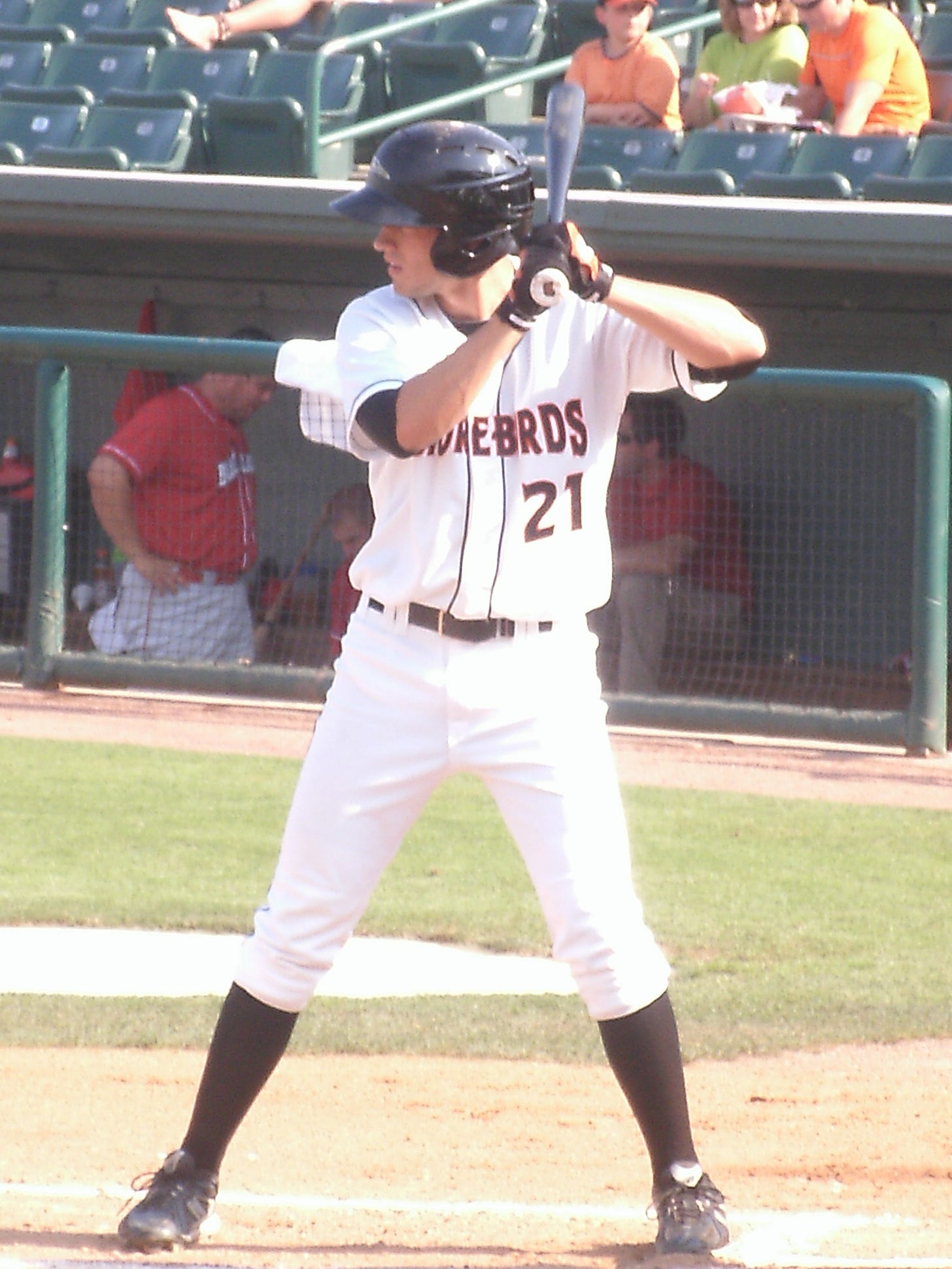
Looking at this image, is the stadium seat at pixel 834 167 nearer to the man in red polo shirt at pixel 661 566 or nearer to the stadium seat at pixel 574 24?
the man in red polo shirt at pixel 661 566

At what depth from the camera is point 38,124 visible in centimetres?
997

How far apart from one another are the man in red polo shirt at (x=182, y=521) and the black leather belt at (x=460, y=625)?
5.06 metres

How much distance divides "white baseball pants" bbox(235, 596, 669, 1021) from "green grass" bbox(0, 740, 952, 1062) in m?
1.36

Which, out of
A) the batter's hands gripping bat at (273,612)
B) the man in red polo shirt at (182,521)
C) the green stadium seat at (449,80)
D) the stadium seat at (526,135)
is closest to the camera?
the man in red polo shirt at (182,521)

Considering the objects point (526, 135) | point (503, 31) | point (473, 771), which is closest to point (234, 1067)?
point (473, 771)

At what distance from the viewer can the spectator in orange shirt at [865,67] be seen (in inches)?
329

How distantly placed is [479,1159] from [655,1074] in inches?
27.2

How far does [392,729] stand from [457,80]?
785 cm

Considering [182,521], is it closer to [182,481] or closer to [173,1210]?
[182,481]

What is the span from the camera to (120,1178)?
3213 mm

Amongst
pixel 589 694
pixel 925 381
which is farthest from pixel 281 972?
pixel 925 381

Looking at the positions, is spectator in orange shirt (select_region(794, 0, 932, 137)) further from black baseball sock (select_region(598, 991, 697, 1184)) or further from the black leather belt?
black baseball sock (select_region(598, 991, 697, 1184))

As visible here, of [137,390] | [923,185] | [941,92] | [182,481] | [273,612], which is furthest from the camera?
[941,92]

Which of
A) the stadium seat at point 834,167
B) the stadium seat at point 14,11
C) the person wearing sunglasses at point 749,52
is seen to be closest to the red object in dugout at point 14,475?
the stadium seat at point 834,167
